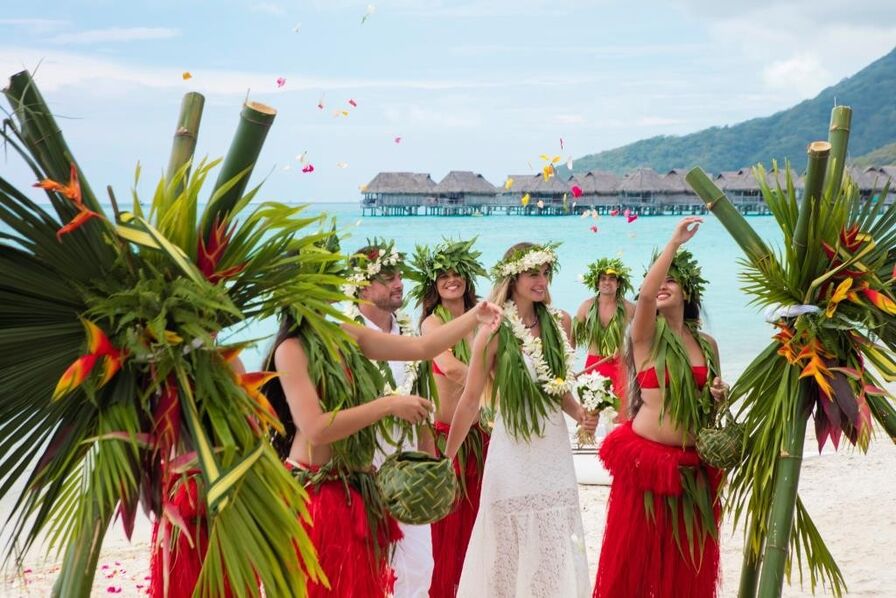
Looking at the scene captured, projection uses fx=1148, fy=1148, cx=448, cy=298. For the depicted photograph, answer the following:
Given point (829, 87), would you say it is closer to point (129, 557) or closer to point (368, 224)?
point (368, 224)

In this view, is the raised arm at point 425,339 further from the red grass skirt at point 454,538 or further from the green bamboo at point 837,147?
the red grass skirt at point 454,538

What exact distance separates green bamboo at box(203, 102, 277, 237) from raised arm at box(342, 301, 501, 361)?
0.97 m

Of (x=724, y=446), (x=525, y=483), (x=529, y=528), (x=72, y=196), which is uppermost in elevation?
(x=72, y=196)

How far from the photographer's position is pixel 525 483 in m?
5.61

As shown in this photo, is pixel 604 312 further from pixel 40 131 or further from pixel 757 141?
pixel 757 141

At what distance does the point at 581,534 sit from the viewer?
558cm

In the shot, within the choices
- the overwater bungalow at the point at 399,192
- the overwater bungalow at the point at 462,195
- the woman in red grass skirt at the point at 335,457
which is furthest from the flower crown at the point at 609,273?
the overwater bungalow at the point at 462,195

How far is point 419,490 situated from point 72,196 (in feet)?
5.73

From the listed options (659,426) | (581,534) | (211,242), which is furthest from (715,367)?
(211,242)

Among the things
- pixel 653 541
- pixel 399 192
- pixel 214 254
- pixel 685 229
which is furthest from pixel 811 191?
pixel 399 192

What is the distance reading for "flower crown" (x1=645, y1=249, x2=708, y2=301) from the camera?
5.65 meters

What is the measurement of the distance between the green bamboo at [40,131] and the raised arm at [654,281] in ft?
8.52

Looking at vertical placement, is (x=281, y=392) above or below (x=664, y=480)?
above

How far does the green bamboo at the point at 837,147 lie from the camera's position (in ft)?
13.4
